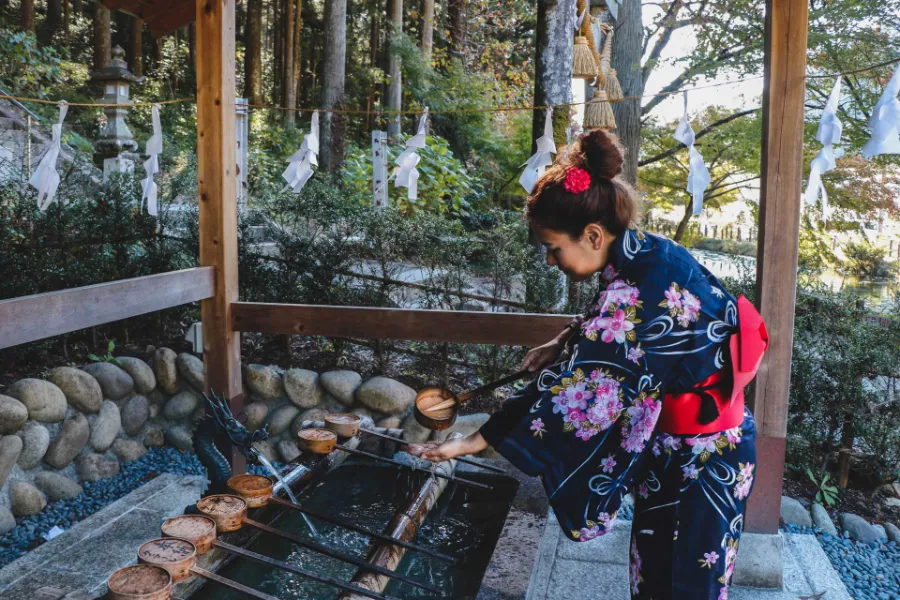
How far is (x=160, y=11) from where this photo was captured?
3545mm

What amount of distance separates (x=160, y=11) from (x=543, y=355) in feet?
9.21

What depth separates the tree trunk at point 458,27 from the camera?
1441cm

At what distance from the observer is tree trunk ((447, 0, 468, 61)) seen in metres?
14.4

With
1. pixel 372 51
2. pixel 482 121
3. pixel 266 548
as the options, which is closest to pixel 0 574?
pixel 266 548

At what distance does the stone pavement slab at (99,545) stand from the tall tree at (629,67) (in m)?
4.97

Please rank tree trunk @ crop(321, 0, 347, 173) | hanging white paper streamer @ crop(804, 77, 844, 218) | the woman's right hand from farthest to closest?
tree trunk @ crop(321, 0, 347, 173) → hanging white paper streamer @ crop(804, 77, 844, 218) → the woman's right hand

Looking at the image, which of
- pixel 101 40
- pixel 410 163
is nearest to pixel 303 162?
pixel 410 163

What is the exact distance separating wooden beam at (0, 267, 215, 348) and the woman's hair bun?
201 cm

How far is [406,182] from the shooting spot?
3496 mm

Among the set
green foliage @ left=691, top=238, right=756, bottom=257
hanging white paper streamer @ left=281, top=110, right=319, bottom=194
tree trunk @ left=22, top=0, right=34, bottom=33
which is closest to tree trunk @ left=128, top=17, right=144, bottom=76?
tree trunk @ left=22, top=0, right=34, bottom=33

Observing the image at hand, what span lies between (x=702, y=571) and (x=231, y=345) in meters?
2.66

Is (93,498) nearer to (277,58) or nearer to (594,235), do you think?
(594,235)

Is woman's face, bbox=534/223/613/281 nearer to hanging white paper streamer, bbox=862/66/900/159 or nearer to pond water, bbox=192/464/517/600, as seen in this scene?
pond water, bbox=192/464/517/600

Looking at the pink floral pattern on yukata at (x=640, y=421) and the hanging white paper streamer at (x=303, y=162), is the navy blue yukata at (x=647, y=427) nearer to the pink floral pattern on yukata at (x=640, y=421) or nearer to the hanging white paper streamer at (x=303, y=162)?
the pink floral pattern on yukata at (x=640, y=421)
